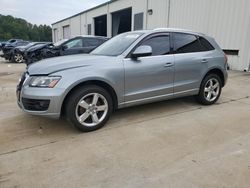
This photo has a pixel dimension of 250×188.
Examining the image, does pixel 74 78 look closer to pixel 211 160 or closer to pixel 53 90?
pixel 53 90

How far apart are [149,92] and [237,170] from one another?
1993 mm

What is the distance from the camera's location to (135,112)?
4.68 metres

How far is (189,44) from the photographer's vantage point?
4824mm

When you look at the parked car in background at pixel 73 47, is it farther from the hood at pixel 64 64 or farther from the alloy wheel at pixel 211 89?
the hood at pixel 64 64

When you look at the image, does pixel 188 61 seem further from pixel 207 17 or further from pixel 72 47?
pixel 207 17

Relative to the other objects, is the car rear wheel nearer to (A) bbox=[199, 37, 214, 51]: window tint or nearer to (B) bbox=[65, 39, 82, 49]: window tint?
(B) bbox=[65, 39, 82, 49]: window tint

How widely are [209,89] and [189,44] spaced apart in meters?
1.09

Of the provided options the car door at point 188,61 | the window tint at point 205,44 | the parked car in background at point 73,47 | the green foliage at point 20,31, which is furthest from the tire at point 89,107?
Answer: the green foliage at point 20,31

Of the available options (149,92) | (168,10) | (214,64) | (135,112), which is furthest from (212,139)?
(168,10)

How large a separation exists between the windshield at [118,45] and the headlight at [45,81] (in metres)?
1.18

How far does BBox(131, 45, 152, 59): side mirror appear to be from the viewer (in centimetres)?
398

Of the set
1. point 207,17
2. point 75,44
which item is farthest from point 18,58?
point 207,17

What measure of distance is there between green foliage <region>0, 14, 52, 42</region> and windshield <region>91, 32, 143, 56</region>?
3099 inches

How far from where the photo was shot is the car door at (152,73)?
4.03m
